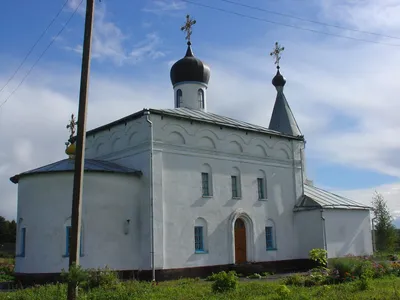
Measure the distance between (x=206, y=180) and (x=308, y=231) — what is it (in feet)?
19.4

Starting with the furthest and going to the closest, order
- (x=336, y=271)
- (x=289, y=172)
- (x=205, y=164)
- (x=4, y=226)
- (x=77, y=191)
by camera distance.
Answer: (x=4, y=226), (x=289, y=172), (x=205, y=164), (x=336, y=271), (x=77, y=191)

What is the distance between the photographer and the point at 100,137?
20.4 meters

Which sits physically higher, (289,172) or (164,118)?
(164,118)

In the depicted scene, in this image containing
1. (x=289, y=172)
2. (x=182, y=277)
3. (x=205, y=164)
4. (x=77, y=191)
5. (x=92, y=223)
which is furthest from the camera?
(x=289, y=172)

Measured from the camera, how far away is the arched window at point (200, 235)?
18.7 meters

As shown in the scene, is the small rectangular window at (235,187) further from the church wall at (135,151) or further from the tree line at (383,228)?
the tree line at (383,228)

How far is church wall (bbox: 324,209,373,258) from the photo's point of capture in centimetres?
2183

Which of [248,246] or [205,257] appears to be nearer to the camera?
[205,257]

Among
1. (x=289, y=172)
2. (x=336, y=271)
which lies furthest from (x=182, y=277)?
(x=289, y=172)

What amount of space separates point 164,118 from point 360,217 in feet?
38.0

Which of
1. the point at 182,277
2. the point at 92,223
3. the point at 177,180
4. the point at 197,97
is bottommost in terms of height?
the point at 182,277

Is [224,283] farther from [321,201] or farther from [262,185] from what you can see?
[321,201]

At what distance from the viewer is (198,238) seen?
1886 centimetres

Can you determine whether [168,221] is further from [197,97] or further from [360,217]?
[360,217]
